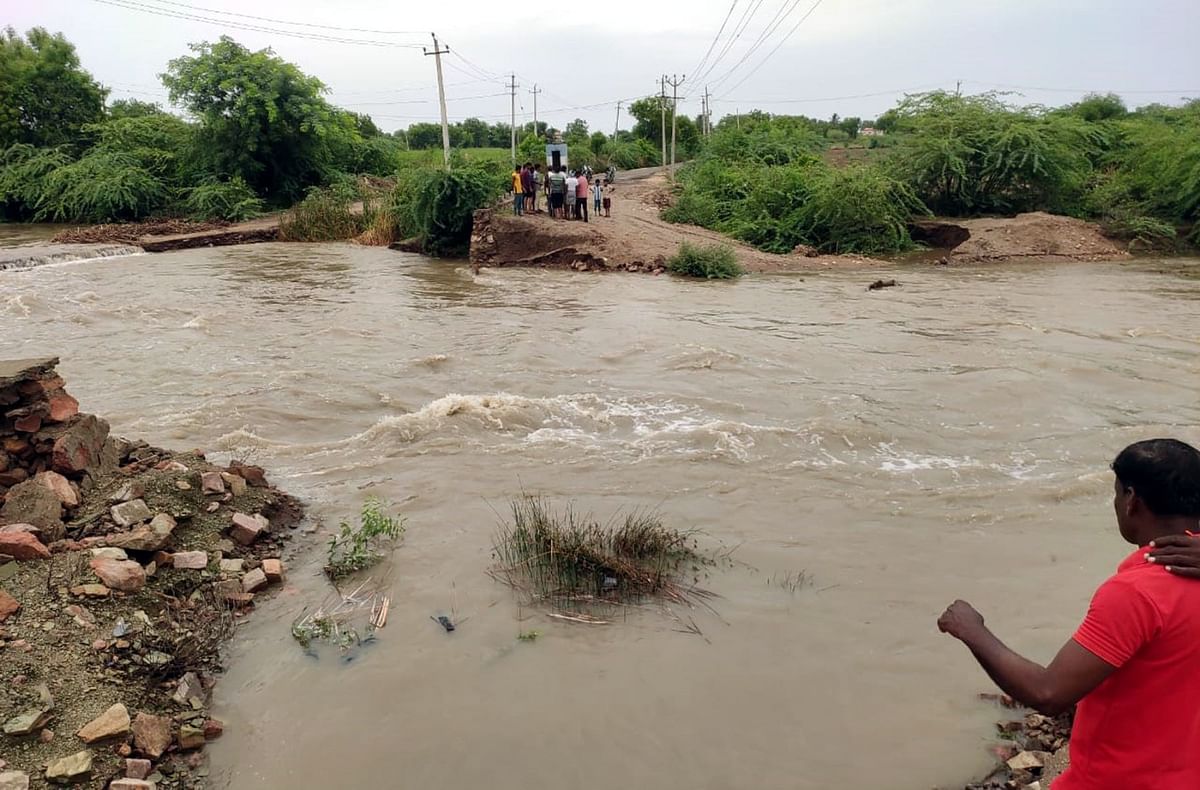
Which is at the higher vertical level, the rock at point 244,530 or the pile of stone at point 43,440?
the pile of stone at point 43,440

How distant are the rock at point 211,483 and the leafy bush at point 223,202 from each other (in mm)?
29231

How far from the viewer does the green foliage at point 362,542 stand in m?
5.15

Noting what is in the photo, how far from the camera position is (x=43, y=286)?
712 inches

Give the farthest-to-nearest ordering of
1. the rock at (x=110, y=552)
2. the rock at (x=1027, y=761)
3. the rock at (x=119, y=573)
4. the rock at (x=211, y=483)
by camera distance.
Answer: the rock at (x=211, y=483)
the rock at (x=110, y=552)
the rock at (x=119, y=573)
the rock at (x=1027, y=761)

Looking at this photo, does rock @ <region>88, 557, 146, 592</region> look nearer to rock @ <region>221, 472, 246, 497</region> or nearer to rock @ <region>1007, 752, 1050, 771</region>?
rock @ <region>221, 472, 246, 497</region>

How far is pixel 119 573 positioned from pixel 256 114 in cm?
3307

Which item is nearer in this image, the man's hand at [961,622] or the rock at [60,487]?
the man's hand at [961,622]

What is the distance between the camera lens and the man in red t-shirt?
1840 mm

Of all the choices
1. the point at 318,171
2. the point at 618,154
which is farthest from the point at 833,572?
the point at 618,154

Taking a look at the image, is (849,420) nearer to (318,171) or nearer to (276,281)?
(276,281)

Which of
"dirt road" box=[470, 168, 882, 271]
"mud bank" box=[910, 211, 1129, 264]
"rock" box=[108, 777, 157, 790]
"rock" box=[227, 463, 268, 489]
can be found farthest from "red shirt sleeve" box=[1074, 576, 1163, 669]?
"mud bank" box=[910, 211, 1129, 264]

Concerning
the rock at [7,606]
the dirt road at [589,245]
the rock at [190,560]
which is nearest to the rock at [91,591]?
the rock at [7,606]

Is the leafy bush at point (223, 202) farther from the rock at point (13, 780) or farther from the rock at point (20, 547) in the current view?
the rock at point (13, 780)

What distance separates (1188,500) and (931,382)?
833cm
